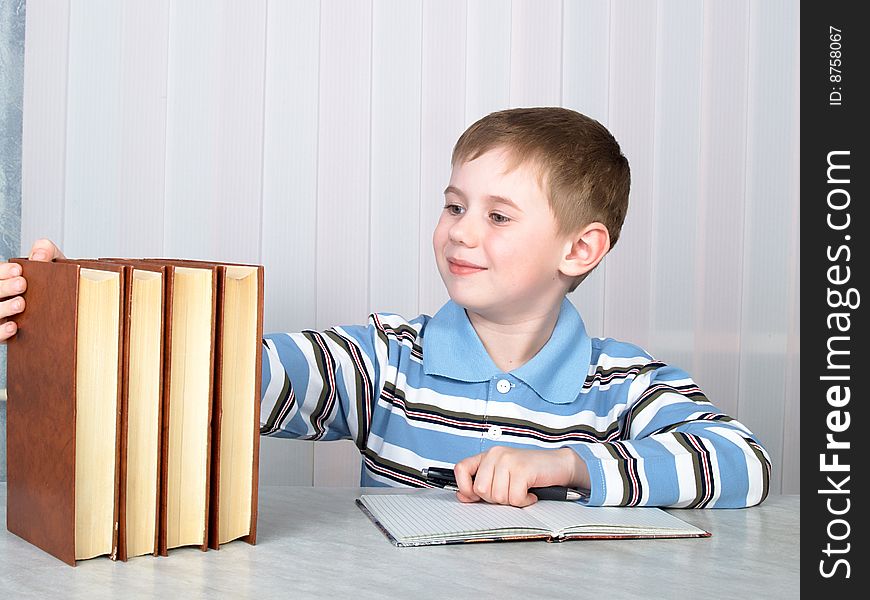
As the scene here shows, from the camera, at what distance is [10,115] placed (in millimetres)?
1514

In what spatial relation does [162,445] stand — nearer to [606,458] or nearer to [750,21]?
[606,458]

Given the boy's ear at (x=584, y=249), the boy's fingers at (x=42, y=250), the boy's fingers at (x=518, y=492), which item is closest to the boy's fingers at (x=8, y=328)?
the boy's fingers at (x=42, y=250)

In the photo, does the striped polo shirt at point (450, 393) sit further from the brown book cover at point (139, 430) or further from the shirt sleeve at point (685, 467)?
the brown book cover at point (139, 430)

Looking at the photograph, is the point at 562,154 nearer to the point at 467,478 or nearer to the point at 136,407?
the point at 467,478

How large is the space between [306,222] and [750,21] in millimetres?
842

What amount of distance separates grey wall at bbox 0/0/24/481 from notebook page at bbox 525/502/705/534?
992 millimetres

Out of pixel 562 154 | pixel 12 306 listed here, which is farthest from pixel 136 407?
pixel 562 154

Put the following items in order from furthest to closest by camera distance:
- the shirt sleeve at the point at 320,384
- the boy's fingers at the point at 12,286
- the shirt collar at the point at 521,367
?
the shirt collar at the point at 521,367 < the shirt sleeve at the point at 320,384 < the boy's fingers at the point at 12,286

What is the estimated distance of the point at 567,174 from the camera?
4.00 ft

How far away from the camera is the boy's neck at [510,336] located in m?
1.25

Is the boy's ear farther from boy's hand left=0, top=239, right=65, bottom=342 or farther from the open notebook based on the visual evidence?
boy's hand left=0, top=239, right=65, bottom=342

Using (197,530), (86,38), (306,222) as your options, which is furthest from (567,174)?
(86,38)

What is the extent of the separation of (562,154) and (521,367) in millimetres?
267

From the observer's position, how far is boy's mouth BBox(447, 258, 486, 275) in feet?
3.84
